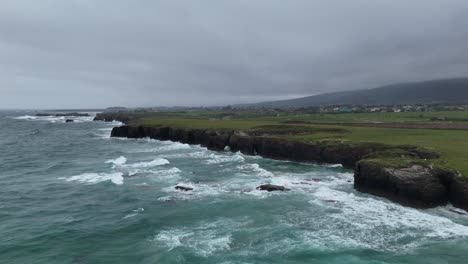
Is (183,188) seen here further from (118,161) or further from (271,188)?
(118,161)

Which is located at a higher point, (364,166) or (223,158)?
(364,166)

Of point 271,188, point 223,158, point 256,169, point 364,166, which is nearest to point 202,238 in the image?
point 271,188

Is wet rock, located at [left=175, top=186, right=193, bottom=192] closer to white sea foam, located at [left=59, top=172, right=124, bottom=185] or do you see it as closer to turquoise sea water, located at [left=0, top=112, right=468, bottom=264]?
turquoise sea water, located at [left=0, top=112, right=468, bottom=264]

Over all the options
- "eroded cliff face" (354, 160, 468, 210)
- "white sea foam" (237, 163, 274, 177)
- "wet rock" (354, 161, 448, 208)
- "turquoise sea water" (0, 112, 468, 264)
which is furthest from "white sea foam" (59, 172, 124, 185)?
"eroded cliff face" (354, 160, 468, 210)

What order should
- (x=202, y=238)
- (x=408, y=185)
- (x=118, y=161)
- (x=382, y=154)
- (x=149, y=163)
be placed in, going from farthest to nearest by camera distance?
(x=118, y=161)
(x=149, y=163)
(x=382, y=154)
(x=408, y=185)
(x=202, y=238)

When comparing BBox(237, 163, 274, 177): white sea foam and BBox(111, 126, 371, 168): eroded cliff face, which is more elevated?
BBox(111, 126, 371, 168): eroded cliff face

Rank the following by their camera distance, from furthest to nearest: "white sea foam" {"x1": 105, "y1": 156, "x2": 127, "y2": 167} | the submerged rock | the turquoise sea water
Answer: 1. "white sea foam" {"x1": 105, "y1": 156, "x2": 127, "y2": 167}
2. the submerged rock
3. the turquoise sea water

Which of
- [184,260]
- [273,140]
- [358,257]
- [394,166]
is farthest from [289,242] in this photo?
[273,140]
